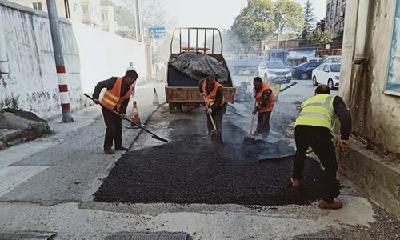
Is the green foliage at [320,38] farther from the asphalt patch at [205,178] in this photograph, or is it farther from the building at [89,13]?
the asphalt patch at [205,178]

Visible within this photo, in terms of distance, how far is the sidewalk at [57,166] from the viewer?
3.97 metres

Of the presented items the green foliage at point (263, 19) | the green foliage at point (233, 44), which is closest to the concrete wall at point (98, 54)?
the green foliage at point (263, 19)

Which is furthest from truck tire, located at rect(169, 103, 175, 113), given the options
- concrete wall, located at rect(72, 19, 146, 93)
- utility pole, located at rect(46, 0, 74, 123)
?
concrete wall, located at rect(72, 19, 146, 93)

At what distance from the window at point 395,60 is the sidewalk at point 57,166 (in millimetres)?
3786

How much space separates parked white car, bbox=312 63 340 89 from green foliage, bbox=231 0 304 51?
968 inches

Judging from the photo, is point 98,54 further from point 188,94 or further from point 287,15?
point 287,15

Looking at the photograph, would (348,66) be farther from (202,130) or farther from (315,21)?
(315,21)

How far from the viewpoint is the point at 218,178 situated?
4.41m

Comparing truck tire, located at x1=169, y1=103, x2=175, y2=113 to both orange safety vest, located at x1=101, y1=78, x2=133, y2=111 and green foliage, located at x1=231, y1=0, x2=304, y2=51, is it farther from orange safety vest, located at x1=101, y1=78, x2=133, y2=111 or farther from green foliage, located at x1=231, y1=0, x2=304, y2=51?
green foliage, located at x1=231, y1=0, x2=304, y2=51

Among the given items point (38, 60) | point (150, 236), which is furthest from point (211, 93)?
point (38, 60)

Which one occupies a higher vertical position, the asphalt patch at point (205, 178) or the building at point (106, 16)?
the building at point (106, 16)

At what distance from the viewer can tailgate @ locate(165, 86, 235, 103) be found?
Result: 29.1ft

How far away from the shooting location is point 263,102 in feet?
21.4

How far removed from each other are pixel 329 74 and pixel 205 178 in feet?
47.7
